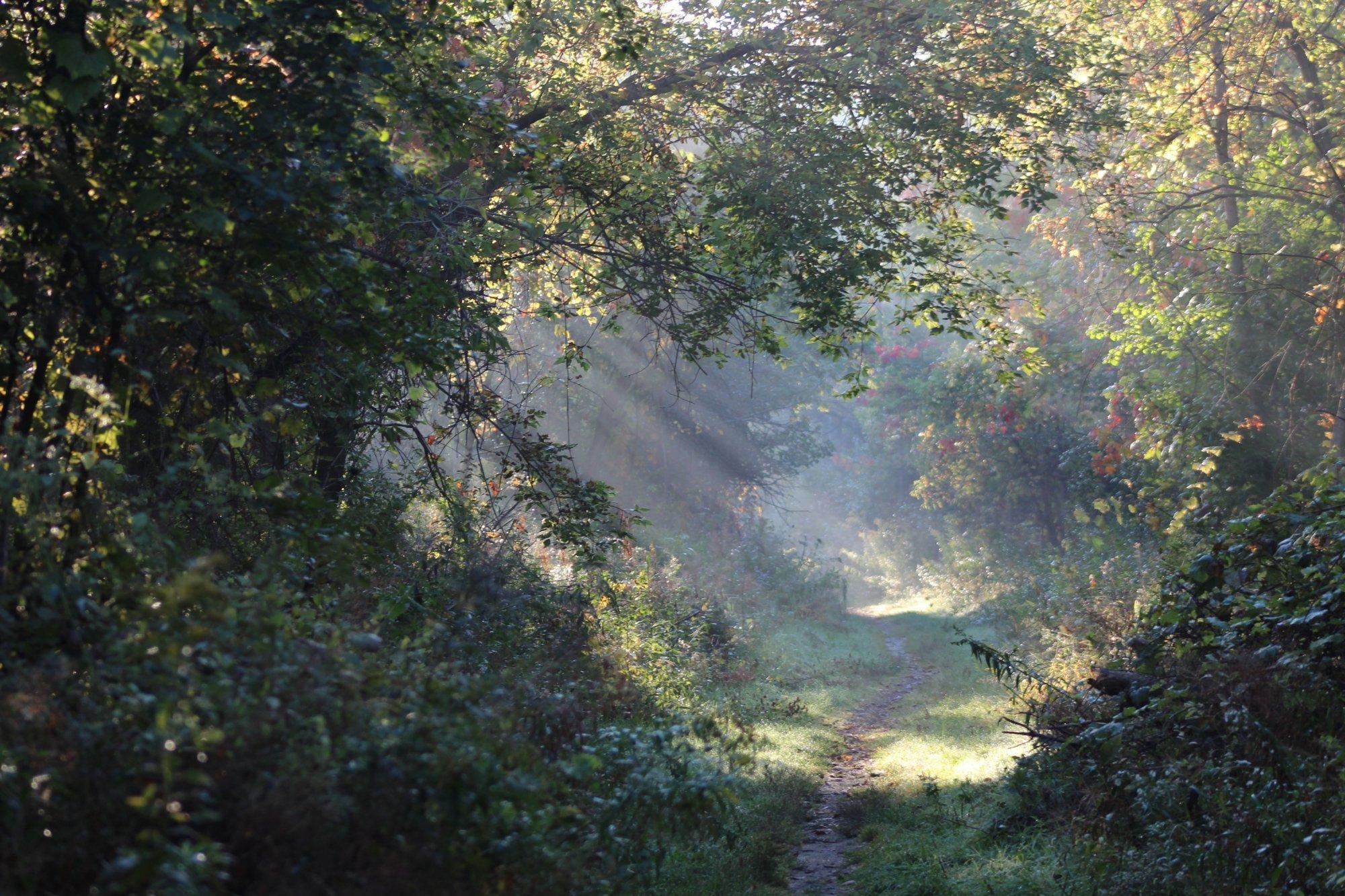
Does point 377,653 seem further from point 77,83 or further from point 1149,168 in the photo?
point 1149,168

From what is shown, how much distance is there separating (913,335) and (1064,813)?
1562 inches

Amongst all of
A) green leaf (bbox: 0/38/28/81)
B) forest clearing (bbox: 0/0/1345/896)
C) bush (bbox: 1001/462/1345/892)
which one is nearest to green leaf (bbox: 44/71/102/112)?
forest clearing (bbox: 0/0/1345/896)

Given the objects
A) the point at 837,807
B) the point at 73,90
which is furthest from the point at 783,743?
the point at 73,90

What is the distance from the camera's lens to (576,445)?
1023cm

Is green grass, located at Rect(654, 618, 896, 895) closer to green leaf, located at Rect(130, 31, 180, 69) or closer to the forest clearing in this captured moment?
the forest clearing

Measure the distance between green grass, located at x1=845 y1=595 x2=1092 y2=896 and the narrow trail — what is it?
0.15 m

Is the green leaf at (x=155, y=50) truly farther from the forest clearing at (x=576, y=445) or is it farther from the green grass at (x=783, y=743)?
the green grass at (x=783, y=743)

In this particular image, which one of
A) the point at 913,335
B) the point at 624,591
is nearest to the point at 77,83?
the point at 624,591

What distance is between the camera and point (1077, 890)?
19.8 ft

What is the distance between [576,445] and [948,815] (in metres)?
4.76

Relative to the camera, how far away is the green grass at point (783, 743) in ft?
22.4

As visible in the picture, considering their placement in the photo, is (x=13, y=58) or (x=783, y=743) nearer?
(x=13, y=58)

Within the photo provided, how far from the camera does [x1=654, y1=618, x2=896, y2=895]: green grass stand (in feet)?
22.4

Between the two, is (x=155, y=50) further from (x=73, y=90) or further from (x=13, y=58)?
(x=13, y=58)
